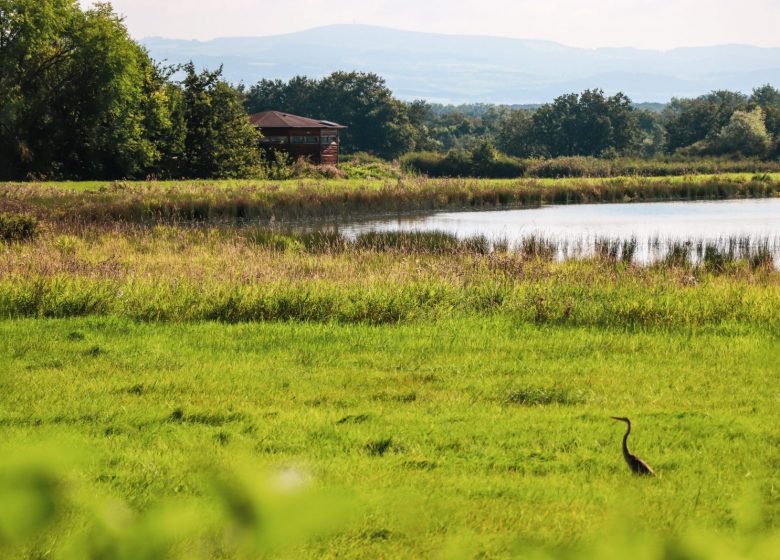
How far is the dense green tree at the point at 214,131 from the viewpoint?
57594 mm

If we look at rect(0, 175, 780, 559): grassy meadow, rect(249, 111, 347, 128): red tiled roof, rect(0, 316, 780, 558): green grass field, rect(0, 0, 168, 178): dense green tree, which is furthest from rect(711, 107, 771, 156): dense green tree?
Result: rect(0, 316, 780, 558): green grass field

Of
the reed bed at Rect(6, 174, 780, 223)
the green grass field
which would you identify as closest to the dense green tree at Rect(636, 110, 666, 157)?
the reed bed at Rect(6, 174, 780, 223)

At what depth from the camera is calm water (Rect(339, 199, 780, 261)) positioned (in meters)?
31.1

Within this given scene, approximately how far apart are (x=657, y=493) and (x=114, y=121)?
166 feet

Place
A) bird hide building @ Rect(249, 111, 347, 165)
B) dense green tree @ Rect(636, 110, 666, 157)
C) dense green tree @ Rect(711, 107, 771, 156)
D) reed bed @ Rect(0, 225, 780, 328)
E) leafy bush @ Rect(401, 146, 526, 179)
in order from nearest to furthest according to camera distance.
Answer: reed bed @ Rect(0, 225, 780, 328) → leafy bush @ Rect(401, 146, 526, 179) → bird hide building @ Rect(249, 111, 347, 165) → dense green tree @ Rect(711, 107, 771, 156) → dense green tree @ Rect(636, 110, 666, 157)

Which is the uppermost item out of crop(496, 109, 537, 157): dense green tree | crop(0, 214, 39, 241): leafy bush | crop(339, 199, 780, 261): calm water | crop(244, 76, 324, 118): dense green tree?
crop(244, 76, 324, 118): dense green tree

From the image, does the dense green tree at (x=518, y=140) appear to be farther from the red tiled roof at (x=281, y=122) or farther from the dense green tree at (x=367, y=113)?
the red tiled roof at (x=281, y=122)

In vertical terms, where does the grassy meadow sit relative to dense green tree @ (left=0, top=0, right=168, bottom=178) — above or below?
below

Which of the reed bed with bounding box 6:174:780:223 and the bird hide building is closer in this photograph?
the reed bed with bounding box 6:174:780:223

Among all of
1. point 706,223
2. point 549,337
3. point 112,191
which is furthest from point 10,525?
point 112,191

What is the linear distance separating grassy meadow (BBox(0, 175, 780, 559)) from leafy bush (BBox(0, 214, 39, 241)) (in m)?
4.57

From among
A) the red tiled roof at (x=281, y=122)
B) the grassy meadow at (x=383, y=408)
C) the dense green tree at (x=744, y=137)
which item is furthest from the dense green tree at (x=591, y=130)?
the grassy meadow at (x=383, y=408)

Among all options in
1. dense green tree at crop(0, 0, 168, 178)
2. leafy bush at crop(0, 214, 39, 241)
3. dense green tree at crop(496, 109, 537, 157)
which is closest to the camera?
leafy bush at crop(0, 214, 39, 241)

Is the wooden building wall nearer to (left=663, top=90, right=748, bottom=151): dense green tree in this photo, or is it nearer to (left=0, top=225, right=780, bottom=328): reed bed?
(left=663, top=90, right=748, bottom=151): dense green tree
